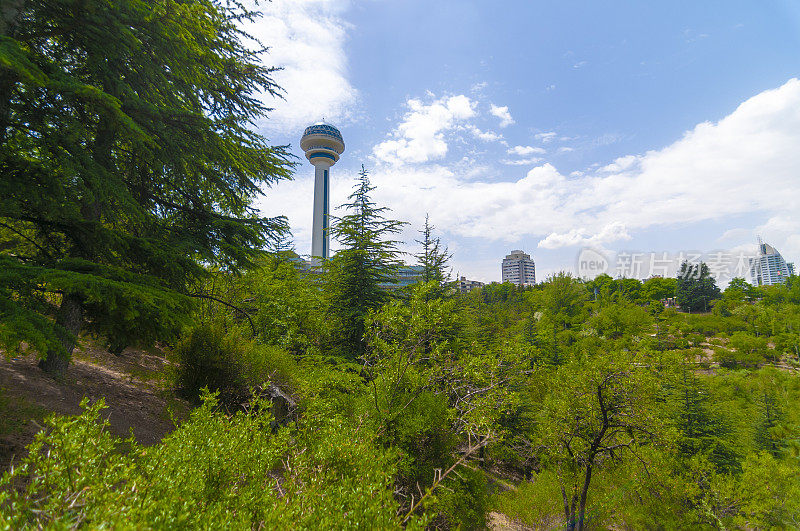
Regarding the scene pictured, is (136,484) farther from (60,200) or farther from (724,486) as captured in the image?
(724,486)

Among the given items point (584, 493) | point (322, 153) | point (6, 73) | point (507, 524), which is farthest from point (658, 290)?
point (6, 73)

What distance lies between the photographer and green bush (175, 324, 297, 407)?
8.78 meters

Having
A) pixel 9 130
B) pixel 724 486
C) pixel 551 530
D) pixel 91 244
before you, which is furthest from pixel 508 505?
pixel 9 130

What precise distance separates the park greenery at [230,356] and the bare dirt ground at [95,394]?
0.41 meters

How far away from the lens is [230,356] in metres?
9.05

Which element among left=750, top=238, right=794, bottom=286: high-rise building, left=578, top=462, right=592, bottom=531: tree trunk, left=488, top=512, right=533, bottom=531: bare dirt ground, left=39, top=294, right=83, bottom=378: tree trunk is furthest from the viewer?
left=750, top=238, right=794, bottom=286: high-rise building

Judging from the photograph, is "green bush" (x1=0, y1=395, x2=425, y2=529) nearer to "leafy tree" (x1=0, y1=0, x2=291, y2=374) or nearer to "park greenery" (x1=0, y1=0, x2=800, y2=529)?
"park greenery" (x1=0, y1=0, x2=800, y2=529)

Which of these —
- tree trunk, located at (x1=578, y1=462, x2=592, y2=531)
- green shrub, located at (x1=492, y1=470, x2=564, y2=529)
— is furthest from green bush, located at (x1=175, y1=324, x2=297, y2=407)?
green shrub, located at (x1=492, y1=470, x2=564, y2=529)

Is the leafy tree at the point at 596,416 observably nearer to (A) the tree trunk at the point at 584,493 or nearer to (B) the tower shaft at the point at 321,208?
(A) the tree trunk at the point at 584,493

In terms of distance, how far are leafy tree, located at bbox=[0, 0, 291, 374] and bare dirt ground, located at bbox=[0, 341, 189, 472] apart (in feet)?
1.84

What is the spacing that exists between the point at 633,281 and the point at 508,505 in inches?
2841

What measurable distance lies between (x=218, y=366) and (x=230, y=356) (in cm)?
38

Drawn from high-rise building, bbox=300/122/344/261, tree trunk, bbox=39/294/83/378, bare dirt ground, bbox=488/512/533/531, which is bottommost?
bare dirt ground, bbox=488/512/533/531

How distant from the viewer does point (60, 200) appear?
522cm
